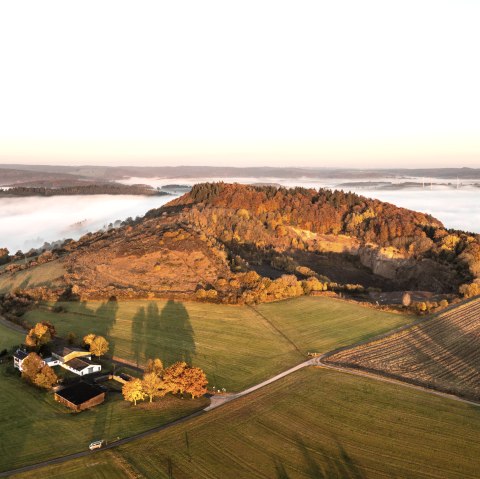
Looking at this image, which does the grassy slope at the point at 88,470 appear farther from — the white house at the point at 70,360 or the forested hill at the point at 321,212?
the forested hill at the point at 321,212

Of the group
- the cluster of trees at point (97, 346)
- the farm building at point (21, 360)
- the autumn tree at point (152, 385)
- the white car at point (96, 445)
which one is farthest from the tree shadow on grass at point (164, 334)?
the white car at point (96, 445)

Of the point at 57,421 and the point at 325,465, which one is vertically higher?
the point at 325,465

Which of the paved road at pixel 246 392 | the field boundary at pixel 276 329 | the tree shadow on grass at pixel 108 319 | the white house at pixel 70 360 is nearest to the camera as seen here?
the paved road at pixel 246 392

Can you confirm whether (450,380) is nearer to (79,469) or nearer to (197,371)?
(197,371)

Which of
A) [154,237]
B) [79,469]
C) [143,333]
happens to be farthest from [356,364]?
[154,237]

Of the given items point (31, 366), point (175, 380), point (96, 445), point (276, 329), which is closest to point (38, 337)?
point (31, 366)

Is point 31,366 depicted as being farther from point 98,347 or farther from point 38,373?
point 98,347
